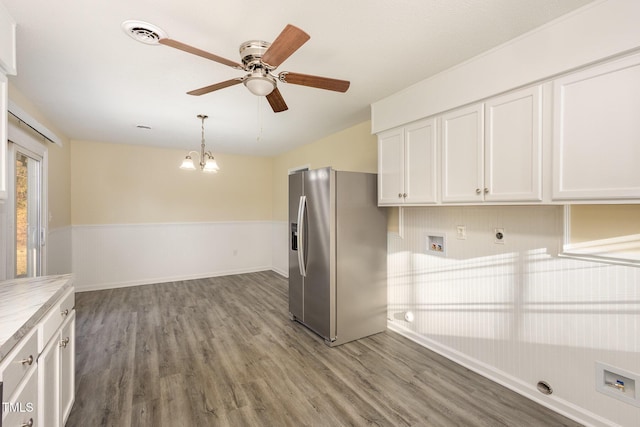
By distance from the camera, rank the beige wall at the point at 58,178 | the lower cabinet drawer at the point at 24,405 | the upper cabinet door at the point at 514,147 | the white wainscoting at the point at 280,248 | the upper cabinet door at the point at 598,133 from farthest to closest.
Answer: the white wainscoting at the point at 280,248, the beige wall at the point at 58,178, the upper cabinet door at the point at 514,147, the upper cabinet door at the point at 598,133, the lower cabinet drawer at the point at 24,405

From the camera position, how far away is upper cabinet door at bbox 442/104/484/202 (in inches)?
83.7

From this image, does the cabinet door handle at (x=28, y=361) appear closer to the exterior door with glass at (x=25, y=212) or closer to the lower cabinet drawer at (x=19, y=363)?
the lower cabinet drawer at (x=19, y=363)

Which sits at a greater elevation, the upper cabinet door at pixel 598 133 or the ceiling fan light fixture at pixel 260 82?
the ceiling fan light fixture at pixel 260 82

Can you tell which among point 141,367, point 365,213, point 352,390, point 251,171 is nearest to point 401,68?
point 365,213

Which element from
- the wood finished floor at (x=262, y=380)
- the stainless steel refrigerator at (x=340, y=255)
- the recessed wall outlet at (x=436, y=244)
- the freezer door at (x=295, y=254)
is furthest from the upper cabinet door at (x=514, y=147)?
the freezer door at (x=295, y=254)

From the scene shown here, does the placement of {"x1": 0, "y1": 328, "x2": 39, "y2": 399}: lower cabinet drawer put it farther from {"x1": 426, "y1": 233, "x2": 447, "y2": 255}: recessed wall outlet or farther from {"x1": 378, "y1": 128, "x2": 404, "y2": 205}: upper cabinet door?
{"x1": 426, "y1": 233, "x2": 447, "y2": 255}: recessed wall outlet

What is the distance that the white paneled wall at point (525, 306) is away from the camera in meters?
1.75

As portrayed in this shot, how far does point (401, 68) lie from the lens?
7.45ft

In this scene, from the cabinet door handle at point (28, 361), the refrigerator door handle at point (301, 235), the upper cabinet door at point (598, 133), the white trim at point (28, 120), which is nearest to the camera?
the cabinet door handle at point (28, 361)

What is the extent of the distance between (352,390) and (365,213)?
5.45 ft

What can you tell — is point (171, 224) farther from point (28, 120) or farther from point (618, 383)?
point (618, 383)

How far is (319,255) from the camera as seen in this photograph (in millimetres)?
3023

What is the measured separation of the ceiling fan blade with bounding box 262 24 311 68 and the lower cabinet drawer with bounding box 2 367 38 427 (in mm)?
1800

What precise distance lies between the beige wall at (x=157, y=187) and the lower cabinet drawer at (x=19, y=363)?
Result: 14.4 feet
